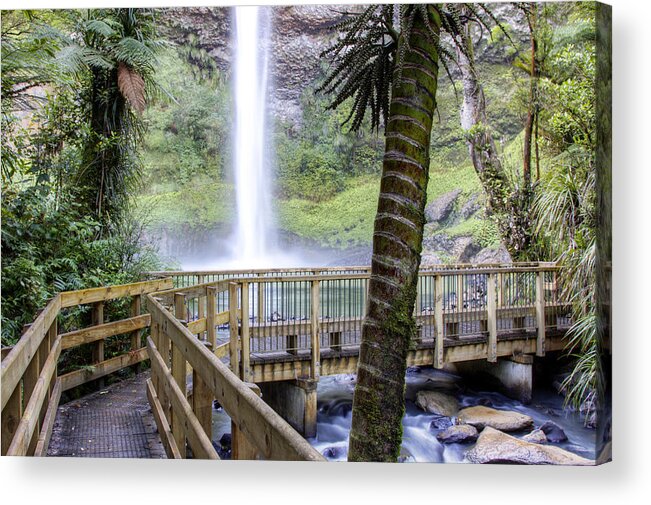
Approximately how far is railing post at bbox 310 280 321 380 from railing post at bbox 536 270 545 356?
1394mm

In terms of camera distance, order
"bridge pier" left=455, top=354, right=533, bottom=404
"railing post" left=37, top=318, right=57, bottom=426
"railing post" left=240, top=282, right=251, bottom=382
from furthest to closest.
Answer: "railing post" left=240, top=282, right=251, bottom=382
"bridge pier" left=455, top=354, right=533, bottom=404
"railing post" left=37, top=318, right=57, bottom=426

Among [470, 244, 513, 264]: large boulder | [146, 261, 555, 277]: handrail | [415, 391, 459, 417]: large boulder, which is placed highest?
[470, 244, 513, 264]: large boulder

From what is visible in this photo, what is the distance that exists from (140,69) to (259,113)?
0.77 meters

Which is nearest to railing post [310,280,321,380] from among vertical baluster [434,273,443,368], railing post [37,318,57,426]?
vertical baluster [434,273,443,368]

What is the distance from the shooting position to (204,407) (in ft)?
6.54

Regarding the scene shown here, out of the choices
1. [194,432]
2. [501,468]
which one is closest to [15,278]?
[194,432]

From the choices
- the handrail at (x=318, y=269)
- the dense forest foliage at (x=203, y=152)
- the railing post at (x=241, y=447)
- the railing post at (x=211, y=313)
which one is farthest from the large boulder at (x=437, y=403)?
the railing post at (x=241, y=447)

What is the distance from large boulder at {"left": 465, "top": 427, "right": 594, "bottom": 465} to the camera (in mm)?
3014

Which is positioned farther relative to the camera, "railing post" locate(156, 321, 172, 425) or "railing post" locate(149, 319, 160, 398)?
"railing post" locate(149, 319, 160, 398)

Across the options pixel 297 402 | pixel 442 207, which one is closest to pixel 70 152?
pixel 297 402

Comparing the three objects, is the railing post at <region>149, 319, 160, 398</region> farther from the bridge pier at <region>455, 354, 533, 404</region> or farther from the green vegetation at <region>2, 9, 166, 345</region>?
the bridge pier at <region>455, 354, 533, 404</region>

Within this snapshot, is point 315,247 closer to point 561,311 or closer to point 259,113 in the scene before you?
point 259,113

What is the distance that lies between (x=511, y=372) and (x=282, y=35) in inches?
96.1

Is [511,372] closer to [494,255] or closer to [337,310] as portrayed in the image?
[494,255]
